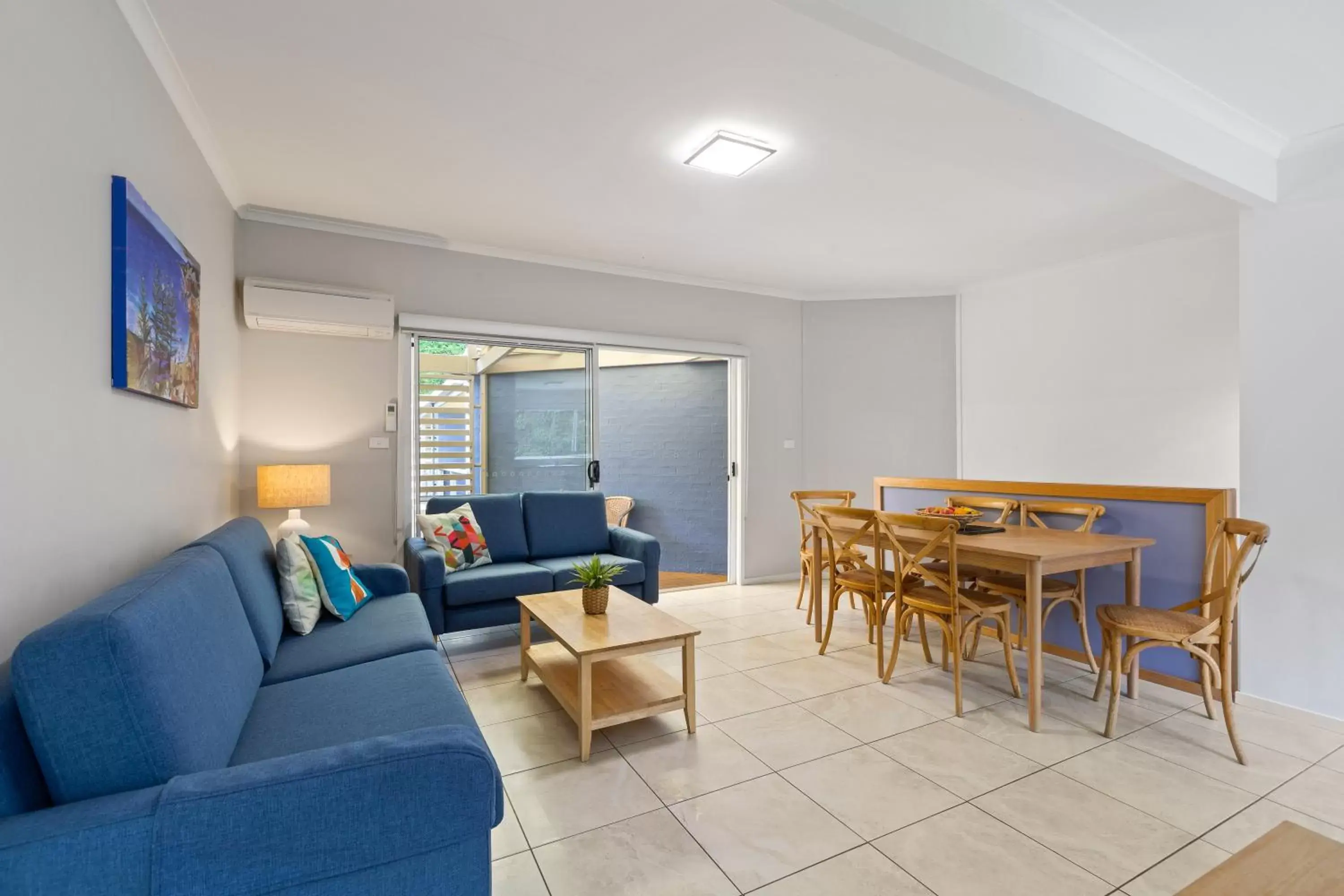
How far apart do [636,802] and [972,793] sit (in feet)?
3.80

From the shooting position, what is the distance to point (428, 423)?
14.7ft

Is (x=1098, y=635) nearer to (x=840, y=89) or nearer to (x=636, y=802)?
(x=636, y=802)

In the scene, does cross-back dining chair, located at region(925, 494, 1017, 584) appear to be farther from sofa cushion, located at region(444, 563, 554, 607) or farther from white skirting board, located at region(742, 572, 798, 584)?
sofa cushion, located at region(444, 563, 554, 607)

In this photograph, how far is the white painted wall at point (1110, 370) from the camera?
409 cm

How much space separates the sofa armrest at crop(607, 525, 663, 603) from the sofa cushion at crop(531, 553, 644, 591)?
0.04 metres

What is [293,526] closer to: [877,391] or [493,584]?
[493,584]

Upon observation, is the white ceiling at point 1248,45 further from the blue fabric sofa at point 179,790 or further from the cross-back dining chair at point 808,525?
the blue fabric sofa at point 179,790

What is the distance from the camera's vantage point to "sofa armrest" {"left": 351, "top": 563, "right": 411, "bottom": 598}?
3246 mm

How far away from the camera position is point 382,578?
326cm

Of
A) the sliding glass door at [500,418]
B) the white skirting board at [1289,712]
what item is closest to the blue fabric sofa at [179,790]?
the sliding glass door at [500,418]

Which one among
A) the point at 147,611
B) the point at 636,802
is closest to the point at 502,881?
the point at 636,802

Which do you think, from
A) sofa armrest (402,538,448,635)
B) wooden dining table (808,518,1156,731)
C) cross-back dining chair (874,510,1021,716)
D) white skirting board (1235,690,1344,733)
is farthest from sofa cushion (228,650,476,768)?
Result: white skirting board (1235,690,1344,733)

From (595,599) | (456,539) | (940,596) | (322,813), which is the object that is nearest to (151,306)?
(322,813)

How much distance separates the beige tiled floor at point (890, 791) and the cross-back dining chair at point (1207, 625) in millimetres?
156
